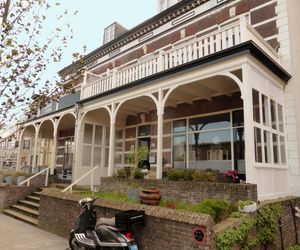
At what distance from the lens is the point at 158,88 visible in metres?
9.59

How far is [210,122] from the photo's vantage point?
35.3 feet

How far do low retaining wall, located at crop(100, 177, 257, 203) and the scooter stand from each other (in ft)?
7.00

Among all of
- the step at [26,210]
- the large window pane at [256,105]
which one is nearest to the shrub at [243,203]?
the large window pane at [256,105]

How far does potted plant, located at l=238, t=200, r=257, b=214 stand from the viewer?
581 cm

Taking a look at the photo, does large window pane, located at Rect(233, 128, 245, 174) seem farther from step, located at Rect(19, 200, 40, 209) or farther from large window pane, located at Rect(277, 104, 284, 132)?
step, located at Rect(19, 200, 40, 209)

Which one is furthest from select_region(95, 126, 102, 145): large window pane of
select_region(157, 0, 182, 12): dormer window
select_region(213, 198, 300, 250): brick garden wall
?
select_region(213, 198, 300, 250): brick garden wall

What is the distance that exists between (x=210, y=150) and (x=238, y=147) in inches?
47.4

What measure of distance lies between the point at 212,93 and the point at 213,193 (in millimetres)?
4625

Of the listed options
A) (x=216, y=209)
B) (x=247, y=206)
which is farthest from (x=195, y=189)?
(x=247, y=206)

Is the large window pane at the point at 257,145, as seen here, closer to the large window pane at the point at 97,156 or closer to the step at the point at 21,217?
the step at the point at 21,217

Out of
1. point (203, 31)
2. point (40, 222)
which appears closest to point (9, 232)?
point (40, 222)

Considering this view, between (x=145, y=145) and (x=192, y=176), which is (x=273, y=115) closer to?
(x=192, y=176)

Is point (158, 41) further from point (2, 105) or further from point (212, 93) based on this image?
point (2, 105)

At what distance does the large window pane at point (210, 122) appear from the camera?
1027cm
